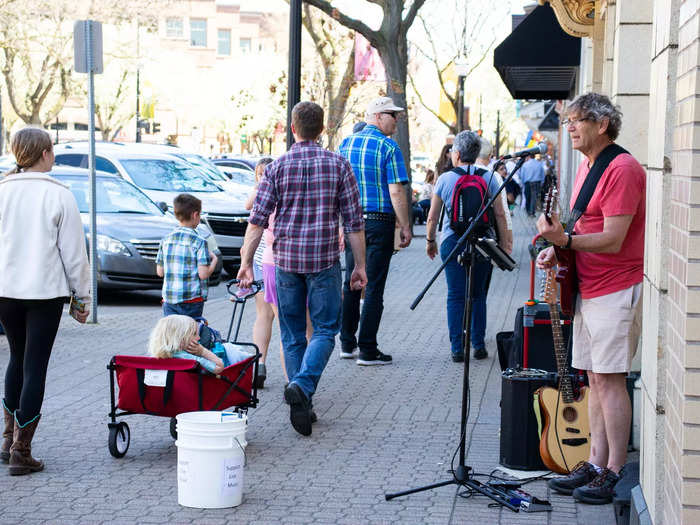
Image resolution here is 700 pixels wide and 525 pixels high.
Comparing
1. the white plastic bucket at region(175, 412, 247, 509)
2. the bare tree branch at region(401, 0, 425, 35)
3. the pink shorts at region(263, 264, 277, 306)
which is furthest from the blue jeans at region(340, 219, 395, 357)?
the bare tree branch at region(401, 0, 425, 35)

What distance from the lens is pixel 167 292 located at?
8.06 m

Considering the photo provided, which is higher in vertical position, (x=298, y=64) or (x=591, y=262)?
(x=298, y=64)

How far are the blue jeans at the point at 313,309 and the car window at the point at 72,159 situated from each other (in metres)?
12.2

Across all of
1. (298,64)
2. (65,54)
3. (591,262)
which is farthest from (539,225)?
(65,54)

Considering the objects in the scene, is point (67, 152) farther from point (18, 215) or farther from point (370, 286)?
point (18, 215)

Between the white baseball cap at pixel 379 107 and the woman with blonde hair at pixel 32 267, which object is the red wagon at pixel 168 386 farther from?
the white baseball cap at pixel 379 107

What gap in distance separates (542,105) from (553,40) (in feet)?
61.3

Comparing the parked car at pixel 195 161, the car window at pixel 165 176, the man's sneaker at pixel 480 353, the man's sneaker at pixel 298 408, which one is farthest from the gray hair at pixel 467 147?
the parked car at pixel 195 161

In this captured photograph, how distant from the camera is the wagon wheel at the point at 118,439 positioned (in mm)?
6430

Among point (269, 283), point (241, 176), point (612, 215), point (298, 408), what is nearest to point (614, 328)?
point (612, 215)

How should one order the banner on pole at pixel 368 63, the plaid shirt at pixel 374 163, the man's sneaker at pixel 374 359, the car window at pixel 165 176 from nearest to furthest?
the plaid shirt at pixel 374 163
the man's sneaker at pixel 374 359
the car window at pixel 165 176
the banner on pole at pixel 368 63

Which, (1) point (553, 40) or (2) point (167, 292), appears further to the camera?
(1) point (553, 40)

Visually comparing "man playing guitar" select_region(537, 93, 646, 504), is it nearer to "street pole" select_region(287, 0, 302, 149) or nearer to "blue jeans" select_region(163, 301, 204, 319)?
"blue jeans" select_region(163, 301, 204, 319)

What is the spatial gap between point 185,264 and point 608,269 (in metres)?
3.50
